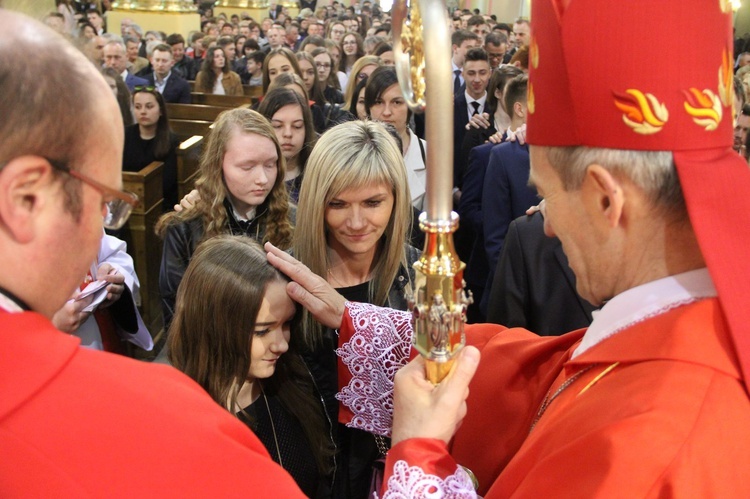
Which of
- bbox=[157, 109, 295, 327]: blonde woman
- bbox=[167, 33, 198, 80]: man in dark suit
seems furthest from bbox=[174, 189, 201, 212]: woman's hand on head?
bbox=[167, 33, 198, 80]: man in dark suit

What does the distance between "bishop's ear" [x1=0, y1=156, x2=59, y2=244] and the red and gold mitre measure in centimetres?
89

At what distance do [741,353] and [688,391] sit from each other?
0.11 m

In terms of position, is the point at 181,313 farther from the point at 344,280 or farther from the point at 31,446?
the point at 31,446

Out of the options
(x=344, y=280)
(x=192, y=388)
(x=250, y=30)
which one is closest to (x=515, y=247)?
(x=344, y=280)

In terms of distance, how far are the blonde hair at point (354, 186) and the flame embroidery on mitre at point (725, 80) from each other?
153 centimetres

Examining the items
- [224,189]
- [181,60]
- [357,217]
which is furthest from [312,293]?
[181,60]

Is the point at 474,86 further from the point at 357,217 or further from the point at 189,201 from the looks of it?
the point at 357,217

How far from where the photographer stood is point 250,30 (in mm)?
15578

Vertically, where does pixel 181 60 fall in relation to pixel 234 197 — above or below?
above

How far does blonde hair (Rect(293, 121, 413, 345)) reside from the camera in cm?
279

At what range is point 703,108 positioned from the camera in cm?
136

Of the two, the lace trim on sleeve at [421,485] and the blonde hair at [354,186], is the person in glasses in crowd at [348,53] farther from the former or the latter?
the lace trim on sleeve at [421,485]

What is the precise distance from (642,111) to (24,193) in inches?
39.4

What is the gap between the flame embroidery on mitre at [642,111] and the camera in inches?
52.6
